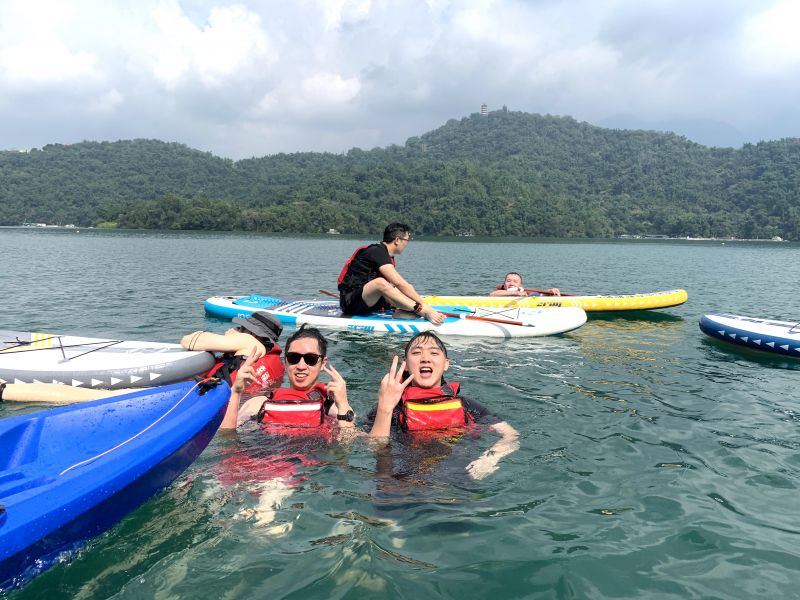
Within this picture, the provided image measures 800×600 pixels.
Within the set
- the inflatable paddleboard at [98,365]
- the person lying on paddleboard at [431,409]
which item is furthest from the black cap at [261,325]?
the person lying on paddleboard at [431,409]

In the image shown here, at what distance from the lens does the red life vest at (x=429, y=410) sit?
503 centimetres

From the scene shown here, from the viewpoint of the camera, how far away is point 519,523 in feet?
13.0

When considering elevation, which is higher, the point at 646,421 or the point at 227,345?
the point at 227,345

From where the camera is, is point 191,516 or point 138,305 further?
point 138,305

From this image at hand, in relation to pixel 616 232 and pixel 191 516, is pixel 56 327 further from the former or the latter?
pixel 616 232

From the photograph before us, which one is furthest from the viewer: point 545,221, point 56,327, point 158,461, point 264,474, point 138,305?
point 545,221

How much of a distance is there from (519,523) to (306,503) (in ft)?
5.34

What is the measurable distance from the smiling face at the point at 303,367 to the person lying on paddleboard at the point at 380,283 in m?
4.85

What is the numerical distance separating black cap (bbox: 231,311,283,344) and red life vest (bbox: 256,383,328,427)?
1864mm

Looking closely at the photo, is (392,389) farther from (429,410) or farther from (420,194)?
(420,194)

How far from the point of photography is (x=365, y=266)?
36.1 feet

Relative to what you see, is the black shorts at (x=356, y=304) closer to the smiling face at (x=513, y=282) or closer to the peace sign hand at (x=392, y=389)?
the smiling face at (x=513, y=282)

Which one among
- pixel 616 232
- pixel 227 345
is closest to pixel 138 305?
pixel 227 345

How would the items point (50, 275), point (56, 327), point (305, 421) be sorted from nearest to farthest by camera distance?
point (305, 421), point (56, 327), point (50, 275)
